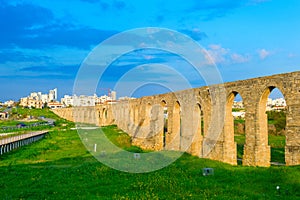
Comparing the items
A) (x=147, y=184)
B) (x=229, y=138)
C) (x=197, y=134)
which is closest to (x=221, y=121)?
(x=229, y=138)

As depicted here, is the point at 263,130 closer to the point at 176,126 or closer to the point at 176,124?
the point at 176,126

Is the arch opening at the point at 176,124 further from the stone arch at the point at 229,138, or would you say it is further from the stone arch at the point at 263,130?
the stone arch at the point at 263,130

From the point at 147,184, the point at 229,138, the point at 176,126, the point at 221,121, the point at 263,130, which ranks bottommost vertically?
the point at 147,184

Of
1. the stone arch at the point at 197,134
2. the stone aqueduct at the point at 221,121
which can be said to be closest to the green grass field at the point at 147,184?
the stone aqueduct at the point at 221,121

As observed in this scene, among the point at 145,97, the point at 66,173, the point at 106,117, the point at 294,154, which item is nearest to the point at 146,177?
the point at 66,173

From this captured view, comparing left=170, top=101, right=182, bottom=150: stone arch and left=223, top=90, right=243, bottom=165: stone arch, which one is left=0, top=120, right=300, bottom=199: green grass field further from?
left=170, top=101, right=182, bottom=150: stone arch

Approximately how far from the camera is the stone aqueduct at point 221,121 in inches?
587

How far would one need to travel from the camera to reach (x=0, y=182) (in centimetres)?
1309

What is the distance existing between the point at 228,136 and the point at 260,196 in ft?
32.2

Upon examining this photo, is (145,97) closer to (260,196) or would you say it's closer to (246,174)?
(246,174)

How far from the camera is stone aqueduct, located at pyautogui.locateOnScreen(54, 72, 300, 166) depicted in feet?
48.9

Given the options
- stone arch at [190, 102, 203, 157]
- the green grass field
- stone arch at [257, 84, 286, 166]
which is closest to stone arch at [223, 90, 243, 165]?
stone arch at [257, 84, 286, 166]

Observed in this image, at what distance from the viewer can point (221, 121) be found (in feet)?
65.6

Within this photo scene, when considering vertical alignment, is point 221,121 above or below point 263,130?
above
